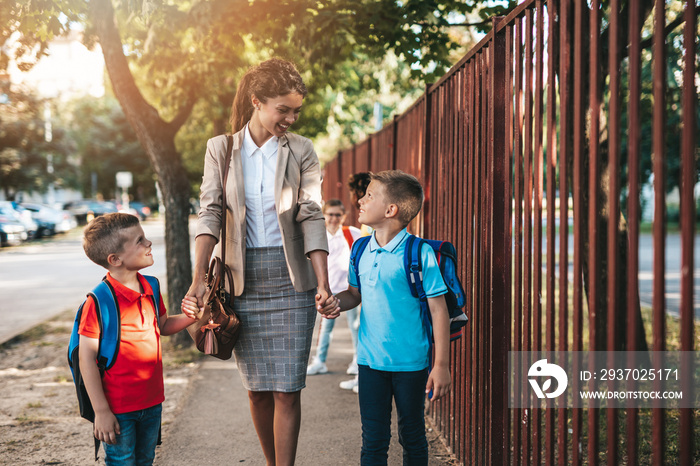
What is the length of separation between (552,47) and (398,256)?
1029 mm

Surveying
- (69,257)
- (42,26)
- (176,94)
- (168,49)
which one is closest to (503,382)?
(42,26)

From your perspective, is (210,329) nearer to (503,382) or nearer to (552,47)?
(503,382)

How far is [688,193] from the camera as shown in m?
1.66

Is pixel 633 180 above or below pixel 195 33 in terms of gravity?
below

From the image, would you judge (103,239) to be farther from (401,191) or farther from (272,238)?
(401,191)

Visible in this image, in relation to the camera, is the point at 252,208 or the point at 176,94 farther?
the point at 176,94

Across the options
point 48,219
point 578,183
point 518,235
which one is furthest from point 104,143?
point 578,183

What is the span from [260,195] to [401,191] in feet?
2.18

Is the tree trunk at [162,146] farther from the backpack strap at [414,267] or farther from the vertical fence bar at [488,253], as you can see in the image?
the backpack strap at [414,267]

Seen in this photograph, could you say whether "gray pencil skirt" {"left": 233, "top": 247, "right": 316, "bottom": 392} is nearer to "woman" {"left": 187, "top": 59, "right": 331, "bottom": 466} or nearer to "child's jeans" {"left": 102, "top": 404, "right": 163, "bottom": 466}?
"woman" {"left": 187, "top": 59, "right": 331, "bottom": 466}

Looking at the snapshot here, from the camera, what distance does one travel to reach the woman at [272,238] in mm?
3037

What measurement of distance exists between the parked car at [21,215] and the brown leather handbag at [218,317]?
25736 mm

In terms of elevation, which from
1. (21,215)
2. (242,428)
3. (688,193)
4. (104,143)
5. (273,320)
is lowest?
(242,428)

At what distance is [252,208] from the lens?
3.08 metres
